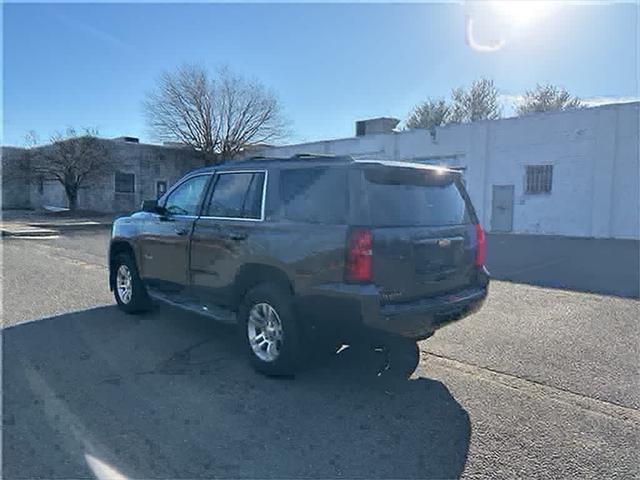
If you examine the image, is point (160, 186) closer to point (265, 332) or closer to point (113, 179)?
point (113, 179)

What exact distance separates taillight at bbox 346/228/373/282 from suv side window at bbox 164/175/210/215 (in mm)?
2431

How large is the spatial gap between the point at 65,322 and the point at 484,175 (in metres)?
20.4

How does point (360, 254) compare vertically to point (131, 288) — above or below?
above

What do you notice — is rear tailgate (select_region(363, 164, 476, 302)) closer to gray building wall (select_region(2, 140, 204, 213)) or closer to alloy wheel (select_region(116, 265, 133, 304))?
alloy wheel (select_region(116, 265, 133, 304))

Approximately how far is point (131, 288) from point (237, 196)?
2.54 m

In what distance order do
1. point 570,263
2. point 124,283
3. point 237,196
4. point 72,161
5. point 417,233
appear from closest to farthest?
1. point 417,233
2. point 237,196
3. point 124,283
4. point 570,263
5. point 72,161

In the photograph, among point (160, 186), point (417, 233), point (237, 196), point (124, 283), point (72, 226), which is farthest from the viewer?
point (160, 186)

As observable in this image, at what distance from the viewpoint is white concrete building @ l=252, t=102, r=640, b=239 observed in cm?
1816

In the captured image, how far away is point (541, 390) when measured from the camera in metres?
4.10

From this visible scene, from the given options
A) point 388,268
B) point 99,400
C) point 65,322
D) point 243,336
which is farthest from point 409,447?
point 65,322

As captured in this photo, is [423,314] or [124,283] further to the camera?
[124,283]

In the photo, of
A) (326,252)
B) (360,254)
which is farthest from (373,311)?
(326,252)

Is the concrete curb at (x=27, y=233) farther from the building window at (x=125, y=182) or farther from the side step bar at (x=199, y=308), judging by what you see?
the side step bar at (x=199, y=308)

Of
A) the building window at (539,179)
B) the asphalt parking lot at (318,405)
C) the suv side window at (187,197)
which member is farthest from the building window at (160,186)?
the suv side window at (187,197)
